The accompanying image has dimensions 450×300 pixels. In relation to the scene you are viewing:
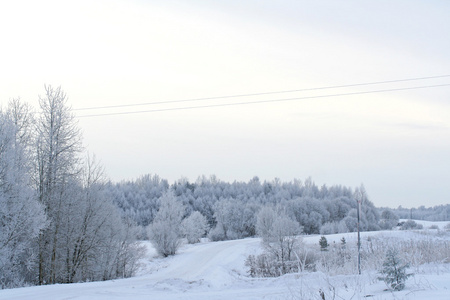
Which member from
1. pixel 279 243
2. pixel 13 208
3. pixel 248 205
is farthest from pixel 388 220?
pixel 13 208

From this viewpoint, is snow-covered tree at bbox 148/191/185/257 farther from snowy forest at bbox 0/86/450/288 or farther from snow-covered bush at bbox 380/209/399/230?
snow-covered bush at bbox 380/209/399/230

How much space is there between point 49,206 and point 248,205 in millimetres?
64746

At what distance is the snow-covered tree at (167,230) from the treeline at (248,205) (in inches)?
195

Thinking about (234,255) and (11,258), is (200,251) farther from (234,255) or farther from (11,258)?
(11,258)

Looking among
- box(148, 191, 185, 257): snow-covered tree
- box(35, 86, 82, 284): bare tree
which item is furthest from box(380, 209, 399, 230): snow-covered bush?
box(35, 86, 82, 284): bare tree

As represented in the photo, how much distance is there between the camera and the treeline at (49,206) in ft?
73.3

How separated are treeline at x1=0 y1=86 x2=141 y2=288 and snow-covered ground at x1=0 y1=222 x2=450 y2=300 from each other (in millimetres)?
5962

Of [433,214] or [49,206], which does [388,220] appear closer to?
[433,214]

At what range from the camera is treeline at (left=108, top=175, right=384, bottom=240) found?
8344 cm

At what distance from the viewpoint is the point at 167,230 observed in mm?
54594

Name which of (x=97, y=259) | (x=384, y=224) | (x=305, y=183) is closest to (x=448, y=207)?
(x=305, y=183)

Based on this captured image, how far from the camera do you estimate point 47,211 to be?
89.0 ft

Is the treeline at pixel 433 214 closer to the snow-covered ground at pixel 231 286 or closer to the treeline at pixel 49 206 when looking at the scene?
the snow-covered ground at pixel 231 286

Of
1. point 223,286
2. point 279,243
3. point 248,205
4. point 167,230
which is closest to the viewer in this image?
point 223,286
